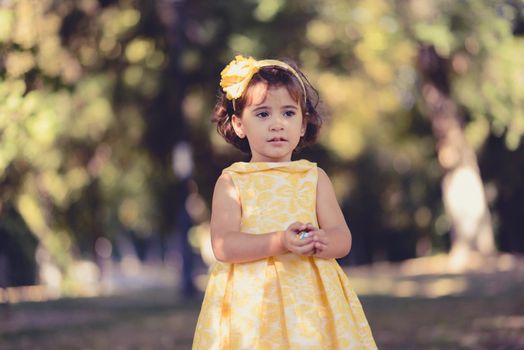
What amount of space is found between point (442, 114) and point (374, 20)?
25.7ft

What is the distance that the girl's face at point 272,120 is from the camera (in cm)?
378

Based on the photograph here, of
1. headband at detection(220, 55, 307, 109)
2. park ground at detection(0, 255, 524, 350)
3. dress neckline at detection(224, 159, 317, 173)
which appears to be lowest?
park ground at detection(0, 255, 524, 350)

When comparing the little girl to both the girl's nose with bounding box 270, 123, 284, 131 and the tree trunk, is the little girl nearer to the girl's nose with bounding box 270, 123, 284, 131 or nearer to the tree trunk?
the girl's nose with bounding box 270, 123, 284, 131

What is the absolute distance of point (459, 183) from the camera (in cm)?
2400

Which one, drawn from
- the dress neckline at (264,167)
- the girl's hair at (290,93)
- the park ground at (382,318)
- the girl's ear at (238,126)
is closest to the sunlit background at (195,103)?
the park ground at (382,318)

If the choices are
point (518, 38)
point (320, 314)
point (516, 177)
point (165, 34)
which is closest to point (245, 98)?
point (320, 314)

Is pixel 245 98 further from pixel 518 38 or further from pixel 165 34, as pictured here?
pixel 165 34

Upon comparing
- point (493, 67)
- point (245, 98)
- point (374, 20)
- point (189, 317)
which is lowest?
point (189, 317)

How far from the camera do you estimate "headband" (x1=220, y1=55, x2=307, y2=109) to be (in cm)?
389

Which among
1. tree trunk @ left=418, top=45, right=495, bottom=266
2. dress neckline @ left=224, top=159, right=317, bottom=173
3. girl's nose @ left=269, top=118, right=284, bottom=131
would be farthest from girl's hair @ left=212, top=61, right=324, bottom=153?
tree trunk @ left=418, top=45, right=495, bottom=266

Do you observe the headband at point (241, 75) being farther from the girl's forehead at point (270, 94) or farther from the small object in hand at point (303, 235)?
the small object in hand at point (303, 235)

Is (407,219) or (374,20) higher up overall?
(374,20)

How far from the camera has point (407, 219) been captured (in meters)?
36.4

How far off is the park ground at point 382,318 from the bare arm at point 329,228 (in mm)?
4783
